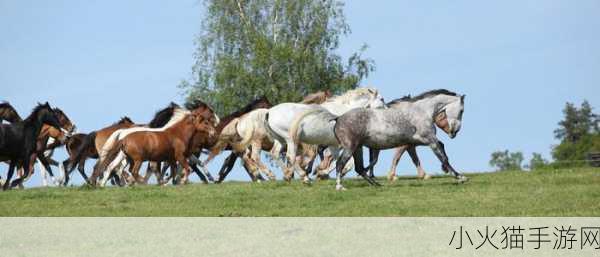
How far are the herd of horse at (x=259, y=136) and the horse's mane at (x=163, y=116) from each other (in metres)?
0.03

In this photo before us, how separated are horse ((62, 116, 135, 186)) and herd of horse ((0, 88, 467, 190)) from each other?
0.09 feet

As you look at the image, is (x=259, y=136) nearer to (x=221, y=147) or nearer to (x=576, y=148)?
Result: (x=221, y=147)

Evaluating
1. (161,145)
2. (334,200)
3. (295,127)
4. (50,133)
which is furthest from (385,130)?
(50,133)

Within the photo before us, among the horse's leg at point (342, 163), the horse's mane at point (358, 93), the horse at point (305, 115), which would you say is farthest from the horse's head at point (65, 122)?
the horse's leg at point (342, 163)

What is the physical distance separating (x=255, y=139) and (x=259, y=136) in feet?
0.52

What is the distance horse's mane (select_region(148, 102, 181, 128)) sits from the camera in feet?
102

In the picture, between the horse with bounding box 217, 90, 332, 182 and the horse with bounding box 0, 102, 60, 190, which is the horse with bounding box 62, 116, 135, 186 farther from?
the horse with bounding box 217, 90, 332, 182

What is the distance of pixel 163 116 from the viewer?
102ft

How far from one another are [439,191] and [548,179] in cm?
Result: 391

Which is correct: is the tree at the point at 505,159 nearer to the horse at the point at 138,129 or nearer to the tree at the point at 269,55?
the tree at the point at 269,55

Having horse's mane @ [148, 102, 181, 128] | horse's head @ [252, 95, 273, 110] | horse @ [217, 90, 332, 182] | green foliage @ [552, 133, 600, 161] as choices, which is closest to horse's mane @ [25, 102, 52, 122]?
horse's mane @ [148, 102, 181, 128]

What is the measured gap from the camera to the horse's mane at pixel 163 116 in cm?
3111
